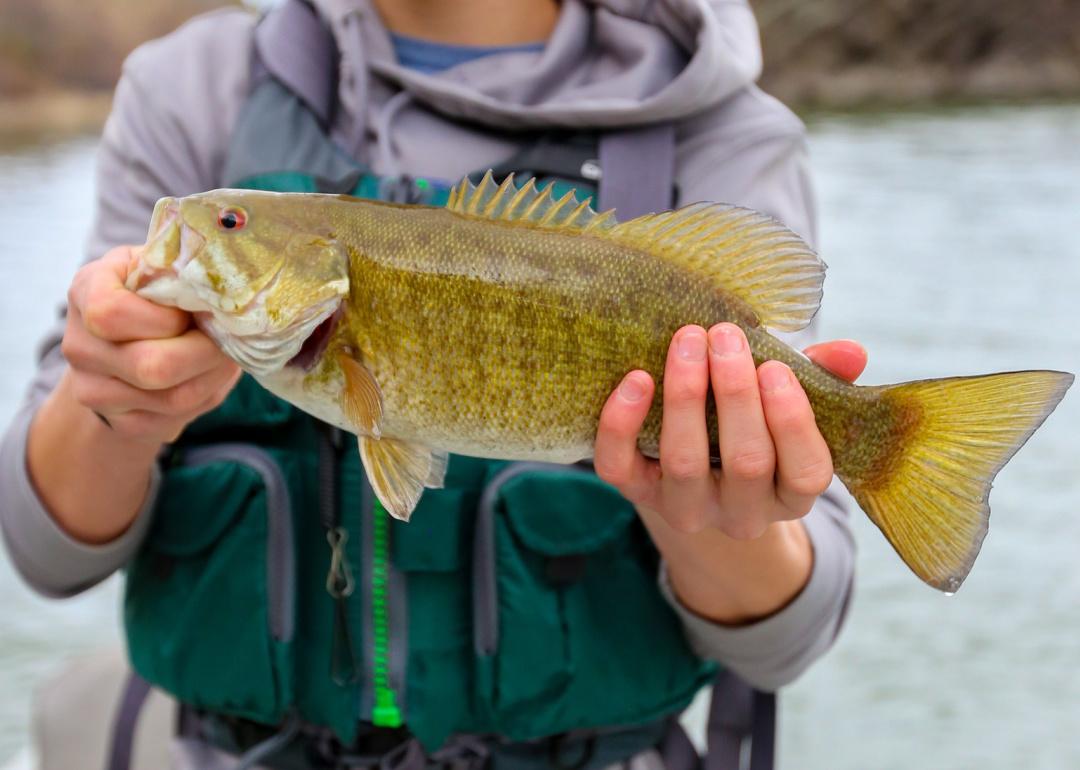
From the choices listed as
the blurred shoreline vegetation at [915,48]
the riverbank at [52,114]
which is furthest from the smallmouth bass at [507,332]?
the blurred shoreline vegetation at [915,48]

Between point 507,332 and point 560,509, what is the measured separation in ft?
1.92

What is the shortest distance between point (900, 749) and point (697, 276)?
9.13ft

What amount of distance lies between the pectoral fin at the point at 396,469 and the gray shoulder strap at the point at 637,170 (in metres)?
0.62

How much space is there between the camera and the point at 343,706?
199 centimetres

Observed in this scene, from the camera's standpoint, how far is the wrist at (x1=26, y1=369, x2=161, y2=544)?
1834 mm

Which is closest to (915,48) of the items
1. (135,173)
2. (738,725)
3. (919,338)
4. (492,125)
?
(919,338)

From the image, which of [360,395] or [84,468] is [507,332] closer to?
[360,395]

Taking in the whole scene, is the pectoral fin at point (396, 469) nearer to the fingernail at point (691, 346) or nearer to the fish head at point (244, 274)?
the fish head at point (244, 274)

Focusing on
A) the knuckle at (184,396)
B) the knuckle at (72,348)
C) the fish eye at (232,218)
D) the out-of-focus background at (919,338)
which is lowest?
the out-of-focus background at (919,338)

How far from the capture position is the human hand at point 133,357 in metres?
1.43

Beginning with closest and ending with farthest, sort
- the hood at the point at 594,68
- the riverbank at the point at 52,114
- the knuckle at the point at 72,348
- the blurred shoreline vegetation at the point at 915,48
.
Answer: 1. the knuckle at the point at 72,348
2. the hood at the point at 594,68
3. the riverbank at the point at 52,114
4. the blurred shoreline vegetation at the point at 915,48

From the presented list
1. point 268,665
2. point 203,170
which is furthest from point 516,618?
point 203,170

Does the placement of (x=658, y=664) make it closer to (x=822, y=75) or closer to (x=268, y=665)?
(x=268, y=665)

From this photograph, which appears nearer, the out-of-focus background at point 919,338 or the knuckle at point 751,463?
the knuckle at point 751,463
